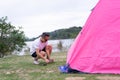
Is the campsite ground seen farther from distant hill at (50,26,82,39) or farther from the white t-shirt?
distant hill at (50,26,82,39)

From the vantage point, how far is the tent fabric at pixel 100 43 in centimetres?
794

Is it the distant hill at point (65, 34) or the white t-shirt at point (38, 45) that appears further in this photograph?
the distant hill at point (65, 34)

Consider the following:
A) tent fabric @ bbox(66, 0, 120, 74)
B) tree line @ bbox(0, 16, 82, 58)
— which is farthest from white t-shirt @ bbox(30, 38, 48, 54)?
tree line @ bbox(0, 16, 82, 58)

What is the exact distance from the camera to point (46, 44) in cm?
1046

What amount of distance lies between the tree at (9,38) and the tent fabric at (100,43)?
9749 mm

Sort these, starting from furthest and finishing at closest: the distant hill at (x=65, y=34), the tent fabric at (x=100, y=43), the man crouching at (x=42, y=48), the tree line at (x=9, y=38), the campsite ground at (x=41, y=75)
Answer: the distant hill at (x=65, y=34), the tree line at (x=9, y=38), the man crouching at (x=42, y=48), the tent fabric at (x=100, y=43), the campsite ground at (x=41, y=75)

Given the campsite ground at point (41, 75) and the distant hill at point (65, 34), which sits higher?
the distant hill at point (65, 34)

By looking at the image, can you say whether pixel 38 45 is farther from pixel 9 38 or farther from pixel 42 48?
pixel 9 38

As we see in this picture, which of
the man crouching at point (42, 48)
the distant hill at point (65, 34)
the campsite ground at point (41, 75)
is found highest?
the distant hill at point (65, 34)

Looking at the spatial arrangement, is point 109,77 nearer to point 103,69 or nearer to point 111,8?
point 103,69

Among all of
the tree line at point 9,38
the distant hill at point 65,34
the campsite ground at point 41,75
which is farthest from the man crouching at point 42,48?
the distant hill at point 65,34

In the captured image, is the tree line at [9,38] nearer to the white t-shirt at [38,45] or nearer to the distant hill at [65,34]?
the distant hill at [65,34]

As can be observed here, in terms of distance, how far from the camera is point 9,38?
712 inches

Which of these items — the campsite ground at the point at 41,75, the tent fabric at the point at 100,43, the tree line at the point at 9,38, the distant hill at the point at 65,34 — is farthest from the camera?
the distant hill at the point at 65,34
